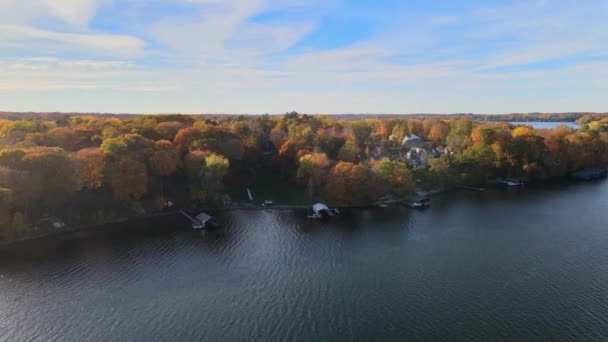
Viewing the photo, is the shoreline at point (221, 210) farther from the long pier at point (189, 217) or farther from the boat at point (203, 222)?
the boat at point (203, 222)

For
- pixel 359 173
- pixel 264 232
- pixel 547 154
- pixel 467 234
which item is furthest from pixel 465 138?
pixel 264 232

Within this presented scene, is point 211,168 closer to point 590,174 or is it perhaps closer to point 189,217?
point 189,217

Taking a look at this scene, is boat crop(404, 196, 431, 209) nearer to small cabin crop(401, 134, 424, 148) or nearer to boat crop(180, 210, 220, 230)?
boat crop(180, 210, 220, 230)

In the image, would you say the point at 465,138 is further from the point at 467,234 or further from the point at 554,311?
the point at 554,311

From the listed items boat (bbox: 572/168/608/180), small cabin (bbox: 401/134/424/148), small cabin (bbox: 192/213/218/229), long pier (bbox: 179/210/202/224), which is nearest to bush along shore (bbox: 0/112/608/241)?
boat (bbox: 572/168/608/180)

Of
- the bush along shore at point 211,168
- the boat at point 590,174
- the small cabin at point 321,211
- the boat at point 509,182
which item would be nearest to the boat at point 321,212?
the small cabin at point 321,211
